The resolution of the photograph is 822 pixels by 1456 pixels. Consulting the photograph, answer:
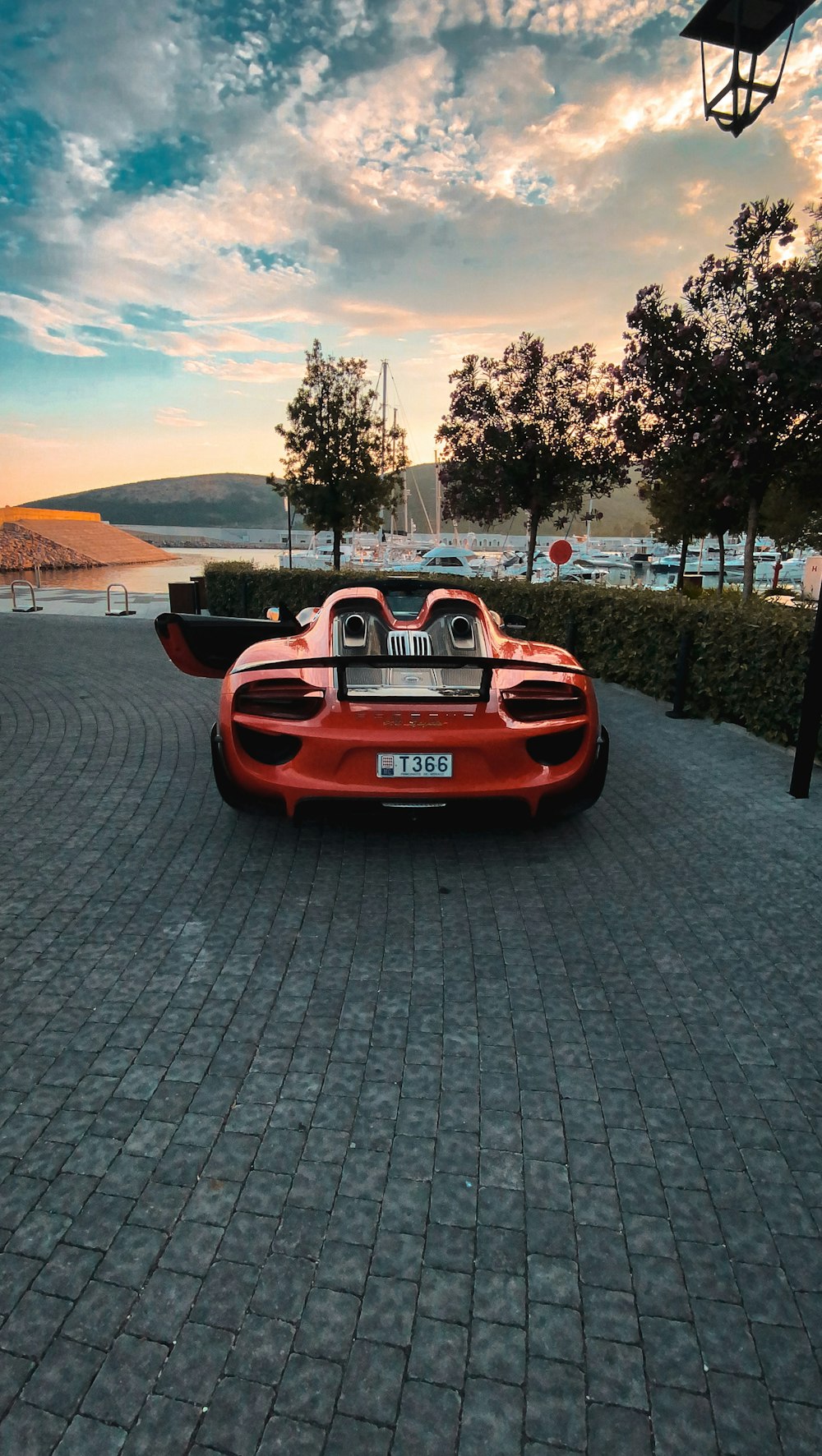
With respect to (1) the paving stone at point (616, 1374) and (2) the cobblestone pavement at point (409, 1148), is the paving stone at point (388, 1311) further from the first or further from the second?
(1) the paving stone at point (616, 1374)

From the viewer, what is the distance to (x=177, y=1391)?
5.09ft

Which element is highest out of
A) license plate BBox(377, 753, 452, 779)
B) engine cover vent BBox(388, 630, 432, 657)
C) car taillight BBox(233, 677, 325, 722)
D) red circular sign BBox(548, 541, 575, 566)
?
red circular sign BBox(548, 541, 575, 566)

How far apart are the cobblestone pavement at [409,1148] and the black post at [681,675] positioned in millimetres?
3769

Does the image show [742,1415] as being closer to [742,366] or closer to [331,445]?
[742,366]

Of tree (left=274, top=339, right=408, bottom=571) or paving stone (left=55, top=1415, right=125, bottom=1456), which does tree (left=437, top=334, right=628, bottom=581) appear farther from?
paving stone (left=55, top=1415, right=125, bottom=1456)

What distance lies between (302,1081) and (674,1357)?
1233 millimetres

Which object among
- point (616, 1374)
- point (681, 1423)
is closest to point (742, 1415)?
point (681, 1423)

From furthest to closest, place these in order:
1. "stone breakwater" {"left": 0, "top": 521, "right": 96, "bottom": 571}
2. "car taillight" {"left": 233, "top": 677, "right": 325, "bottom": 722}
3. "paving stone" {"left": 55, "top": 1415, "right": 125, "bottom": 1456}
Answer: "stone breakwater" {"left": 0, "top": 521, "right": 96, "bottom": 571} < "car taillight" {"left": 233, "top": 677, "right": 325, "bottom": 722} < "paving stone" {"left": 55, "top": 1415, "right": 125, "bottom": 1456}

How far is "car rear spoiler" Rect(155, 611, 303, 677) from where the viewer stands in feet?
19.3

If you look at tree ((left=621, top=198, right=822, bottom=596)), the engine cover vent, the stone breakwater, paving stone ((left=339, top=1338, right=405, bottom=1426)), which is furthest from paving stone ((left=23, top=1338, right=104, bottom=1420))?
the stone breakwater

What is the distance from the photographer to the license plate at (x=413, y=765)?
379 centimetres

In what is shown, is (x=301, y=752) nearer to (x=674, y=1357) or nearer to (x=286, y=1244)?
(x=286, y=1244)

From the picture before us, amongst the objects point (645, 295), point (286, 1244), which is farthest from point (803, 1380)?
point (645, 295)

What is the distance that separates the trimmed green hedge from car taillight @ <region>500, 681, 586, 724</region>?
1904mm
